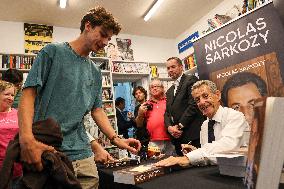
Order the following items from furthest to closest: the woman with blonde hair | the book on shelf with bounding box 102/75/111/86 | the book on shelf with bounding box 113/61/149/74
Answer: the book on shelf with bounding box 113/61/149/74 → the book on shelf with bounding box 102/75/111/86 → the woman with blonde hair

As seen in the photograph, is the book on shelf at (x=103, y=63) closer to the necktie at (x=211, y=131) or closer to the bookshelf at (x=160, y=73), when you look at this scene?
the bookshelf at (x=160, y=73)

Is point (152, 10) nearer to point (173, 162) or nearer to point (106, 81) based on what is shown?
point (106, 81)

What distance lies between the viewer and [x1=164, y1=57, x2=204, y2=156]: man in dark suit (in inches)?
112

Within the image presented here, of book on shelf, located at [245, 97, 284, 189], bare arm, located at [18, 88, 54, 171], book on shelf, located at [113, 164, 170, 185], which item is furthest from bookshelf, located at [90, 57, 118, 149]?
book on shelf, located at [245, 97, 284, 189]

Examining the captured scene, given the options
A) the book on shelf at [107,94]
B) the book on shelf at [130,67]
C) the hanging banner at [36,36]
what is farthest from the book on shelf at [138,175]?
the hanging banner at [36,36]

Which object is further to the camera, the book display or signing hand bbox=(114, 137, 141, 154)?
the book display

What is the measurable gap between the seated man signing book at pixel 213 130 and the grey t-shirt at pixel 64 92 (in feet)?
1.49

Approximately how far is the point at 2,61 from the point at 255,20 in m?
4.12

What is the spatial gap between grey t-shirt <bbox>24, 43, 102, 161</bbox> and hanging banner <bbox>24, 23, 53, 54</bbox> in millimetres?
4169

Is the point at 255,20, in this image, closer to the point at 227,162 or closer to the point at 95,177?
the point at 227,162

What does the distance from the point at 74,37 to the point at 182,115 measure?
361cm

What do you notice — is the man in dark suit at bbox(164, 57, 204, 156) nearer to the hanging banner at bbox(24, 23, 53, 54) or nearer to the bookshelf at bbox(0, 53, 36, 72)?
the bookshelf at bbox(0, 53, 36, 72)

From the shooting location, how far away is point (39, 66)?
1271 mm

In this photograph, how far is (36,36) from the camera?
530 centimetres
